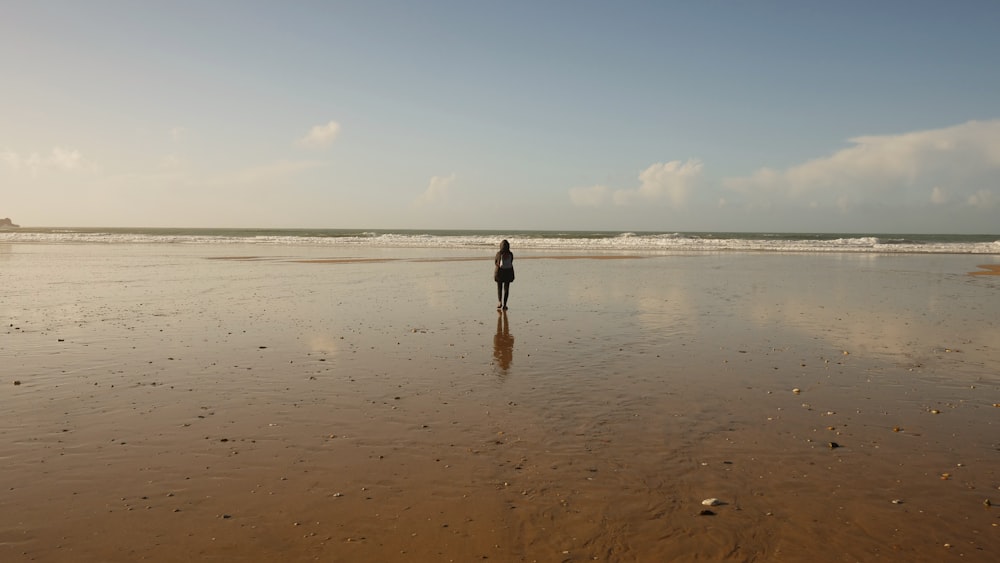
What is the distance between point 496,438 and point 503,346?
17.6ft

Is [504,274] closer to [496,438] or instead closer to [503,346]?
[503,346]

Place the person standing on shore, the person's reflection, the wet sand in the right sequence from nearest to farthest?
the wet sand < the person's reflection < the person standing on shore

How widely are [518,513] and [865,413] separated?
18.2 ft

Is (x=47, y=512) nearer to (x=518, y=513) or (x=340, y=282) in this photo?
(x=518, y=513)

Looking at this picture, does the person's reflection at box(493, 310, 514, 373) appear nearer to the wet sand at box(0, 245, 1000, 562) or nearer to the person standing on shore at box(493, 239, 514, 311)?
the wet sand at box(0, 245, 1000, 562)

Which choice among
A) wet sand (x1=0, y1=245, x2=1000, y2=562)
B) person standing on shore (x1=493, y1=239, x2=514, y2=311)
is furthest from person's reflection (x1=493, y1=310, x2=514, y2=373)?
person standing on shore (x1=493, y1=239, x2=514, y2=311)

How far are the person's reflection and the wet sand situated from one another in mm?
80

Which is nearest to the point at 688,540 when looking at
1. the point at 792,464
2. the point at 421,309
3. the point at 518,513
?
the point at 518,513

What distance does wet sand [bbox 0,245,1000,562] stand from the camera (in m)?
4.86

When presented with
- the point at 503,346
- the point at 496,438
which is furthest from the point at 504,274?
the point at 496,438

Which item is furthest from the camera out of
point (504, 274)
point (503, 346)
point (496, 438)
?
point (504, 274)

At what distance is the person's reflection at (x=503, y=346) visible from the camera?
1086 centimetres

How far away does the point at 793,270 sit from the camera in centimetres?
3241

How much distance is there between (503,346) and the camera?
484 inches
